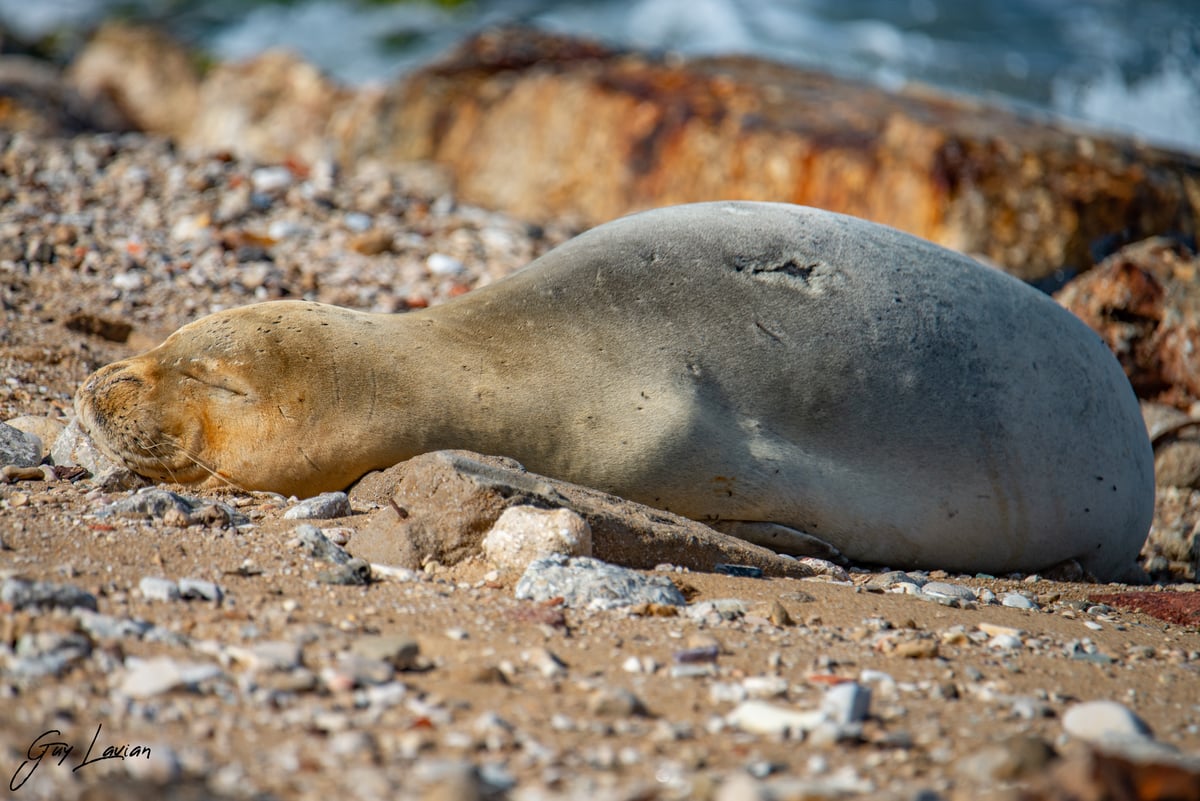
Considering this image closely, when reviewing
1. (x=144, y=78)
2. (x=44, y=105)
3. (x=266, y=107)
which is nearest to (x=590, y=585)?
(x=44, y=105)

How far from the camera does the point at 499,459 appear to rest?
3.03 m

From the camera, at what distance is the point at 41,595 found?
6.83ft

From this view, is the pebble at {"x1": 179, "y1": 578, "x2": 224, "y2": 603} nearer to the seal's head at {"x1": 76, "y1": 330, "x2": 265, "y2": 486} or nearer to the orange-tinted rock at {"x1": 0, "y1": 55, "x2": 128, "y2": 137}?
the seal's head at {"x1": 76, "y1": 330, "x2": 265, "y2": 486}

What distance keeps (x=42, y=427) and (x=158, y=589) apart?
1400 mm

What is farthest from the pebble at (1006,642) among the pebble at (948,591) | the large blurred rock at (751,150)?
the large blurred rock at (751,150)

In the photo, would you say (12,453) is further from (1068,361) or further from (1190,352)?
(1190,352)

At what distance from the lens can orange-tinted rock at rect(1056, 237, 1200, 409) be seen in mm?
5016

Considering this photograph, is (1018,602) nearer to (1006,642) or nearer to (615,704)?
(1006,642)

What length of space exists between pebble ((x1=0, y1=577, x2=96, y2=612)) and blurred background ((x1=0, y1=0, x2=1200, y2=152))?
9528mm

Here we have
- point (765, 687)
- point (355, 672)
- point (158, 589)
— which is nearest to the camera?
point (355, 672)

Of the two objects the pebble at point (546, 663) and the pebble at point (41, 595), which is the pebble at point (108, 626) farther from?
the pebble at point (546, 663)

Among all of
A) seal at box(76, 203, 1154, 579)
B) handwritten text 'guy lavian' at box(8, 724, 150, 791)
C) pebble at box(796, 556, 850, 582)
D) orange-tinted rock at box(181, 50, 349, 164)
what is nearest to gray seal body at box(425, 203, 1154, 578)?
seal at box(76, 203, 1154, 579)

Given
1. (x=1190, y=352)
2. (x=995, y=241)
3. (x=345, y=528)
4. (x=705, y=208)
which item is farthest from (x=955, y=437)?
(x=995, y=241)

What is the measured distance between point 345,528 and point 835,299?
146 centimetres
